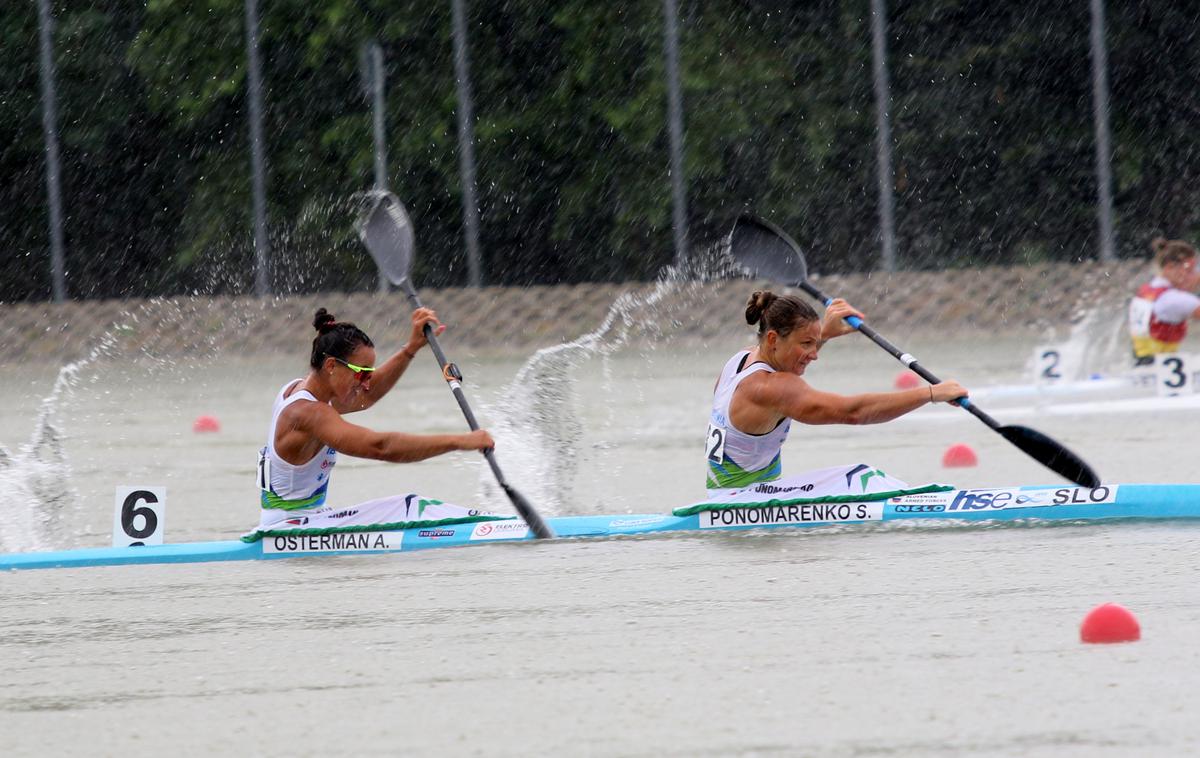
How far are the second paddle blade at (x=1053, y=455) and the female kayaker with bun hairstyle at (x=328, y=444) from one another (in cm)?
240

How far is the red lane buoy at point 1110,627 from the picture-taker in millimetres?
5414

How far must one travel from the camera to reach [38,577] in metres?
7.75

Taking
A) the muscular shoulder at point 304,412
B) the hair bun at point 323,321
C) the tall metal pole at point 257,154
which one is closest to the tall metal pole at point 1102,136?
the tall metal pole at point 257,154

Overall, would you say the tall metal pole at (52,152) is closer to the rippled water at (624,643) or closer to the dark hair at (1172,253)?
the rippled water at (624,643)

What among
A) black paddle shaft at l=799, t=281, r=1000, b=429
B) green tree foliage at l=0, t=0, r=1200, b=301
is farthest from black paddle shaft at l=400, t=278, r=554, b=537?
green tree foliage at l=0, t=0, r=1200, b=301

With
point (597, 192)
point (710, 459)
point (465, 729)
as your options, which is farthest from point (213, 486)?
point (597, 192)

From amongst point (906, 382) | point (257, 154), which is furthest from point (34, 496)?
point (257, 154)

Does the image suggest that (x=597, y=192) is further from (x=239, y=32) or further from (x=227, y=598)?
(x=227, y=598)

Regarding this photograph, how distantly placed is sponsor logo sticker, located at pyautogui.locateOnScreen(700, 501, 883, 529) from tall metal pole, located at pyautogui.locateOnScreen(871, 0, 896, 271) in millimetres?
10458

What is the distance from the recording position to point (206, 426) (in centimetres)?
1409

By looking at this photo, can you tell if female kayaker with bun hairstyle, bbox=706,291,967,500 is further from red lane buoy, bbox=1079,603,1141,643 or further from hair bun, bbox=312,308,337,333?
red lane buoy, bbox=1079,603,1141,643

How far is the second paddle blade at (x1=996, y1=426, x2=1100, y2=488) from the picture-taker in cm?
795

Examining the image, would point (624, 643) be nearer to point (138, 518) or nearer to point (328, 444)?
point (328, 444)

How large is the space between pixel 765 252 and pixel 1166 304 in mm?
4901
